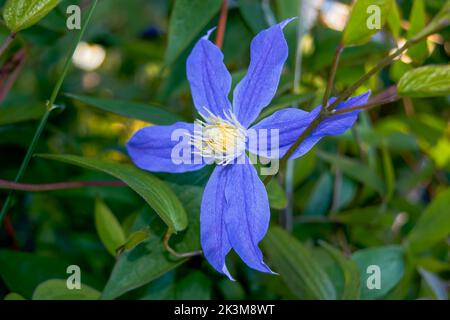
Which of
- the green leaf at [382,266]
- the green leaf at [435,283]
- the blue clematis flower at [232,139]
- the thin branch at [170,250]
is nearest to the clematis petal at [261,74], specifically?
the blue clematis flower at [232,139]

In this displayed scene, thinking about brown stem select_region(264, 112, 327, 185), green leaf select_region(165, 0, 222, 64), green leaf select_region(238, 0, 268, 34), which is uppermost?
green leaf select_region(238, 0, 268, 34)

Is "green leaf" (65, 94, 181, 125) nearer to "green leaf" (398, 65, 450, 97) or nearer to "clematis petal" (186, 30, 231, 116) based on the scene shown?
"clematis petal" (186, 30, 231, 116)

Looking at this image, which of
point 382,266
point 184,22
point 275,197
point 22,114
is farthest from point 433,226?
point 22,114

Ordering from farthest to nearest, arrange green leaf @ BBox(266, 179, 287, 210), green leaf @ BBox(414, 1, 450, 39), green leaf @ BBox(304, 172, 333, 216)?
green leaf @ BBox(304, 172, 333, 216), green leaf @ BBox(266, 179, 287, 210), green leaf @ BBox(414, 1, 450, 39)

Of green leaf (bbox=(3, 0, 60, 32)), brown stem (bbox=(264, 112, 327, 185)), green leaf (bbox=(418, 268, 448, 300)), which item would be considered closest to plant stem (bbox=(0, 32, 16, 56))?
green leaf (bbox=(3, 0, 60, 32))

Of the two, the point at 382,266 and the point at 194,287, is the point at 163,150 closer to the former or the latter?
the point at 194,287
